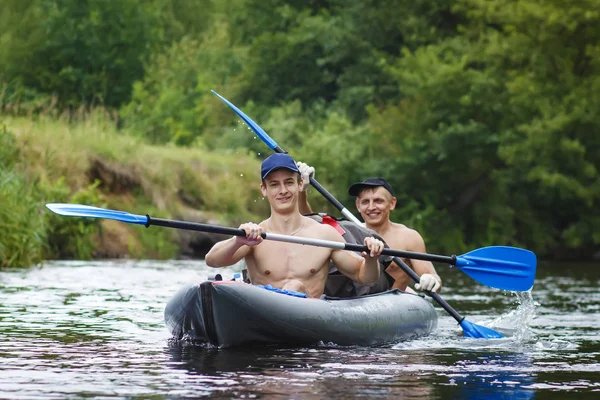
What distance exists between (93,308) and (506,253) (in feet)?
12.1

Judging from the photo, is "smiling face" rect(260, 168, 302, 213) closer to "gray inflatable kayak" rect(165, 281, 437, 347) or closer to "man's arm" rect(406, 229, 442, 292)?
"gray inflatable kayak" rect(165, 281, 437, 347)

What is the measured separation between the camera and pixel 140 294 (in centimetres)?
1218

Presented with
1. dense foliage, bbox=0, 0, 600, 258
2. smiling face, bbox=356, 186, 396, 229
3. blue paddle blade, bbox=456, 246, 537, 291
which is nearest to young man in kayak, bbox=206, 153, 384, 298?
blue paddle blade, bbox=456, 246, 537, 291

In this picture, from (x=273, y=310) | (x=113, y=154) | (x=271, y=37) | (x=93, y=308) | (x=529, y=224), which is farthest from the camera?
(x=271, y=37)

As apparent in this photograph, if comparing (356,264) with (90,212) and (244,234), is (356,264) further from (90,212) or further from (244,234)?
(90,212)

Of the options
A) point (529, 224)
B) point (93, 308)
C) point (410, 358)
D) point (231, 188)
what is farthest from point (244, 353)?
point (529, 224)

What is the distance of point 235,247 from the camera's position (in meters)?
7.12

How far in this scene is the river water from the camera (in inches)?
218

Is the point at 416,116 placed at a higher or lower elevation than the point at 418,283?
higher

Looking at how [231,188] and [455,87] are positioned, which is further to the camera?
[455,87]

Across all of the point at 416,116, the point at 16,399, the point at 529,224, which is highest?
the point at 416,116

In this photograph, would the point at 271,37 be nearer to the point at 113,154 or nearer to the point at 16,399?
the point at 113,154

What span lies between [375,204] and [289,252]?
1.76 m

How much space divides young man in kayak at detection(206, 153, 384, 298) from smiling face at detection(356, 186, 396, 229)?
148 cm
